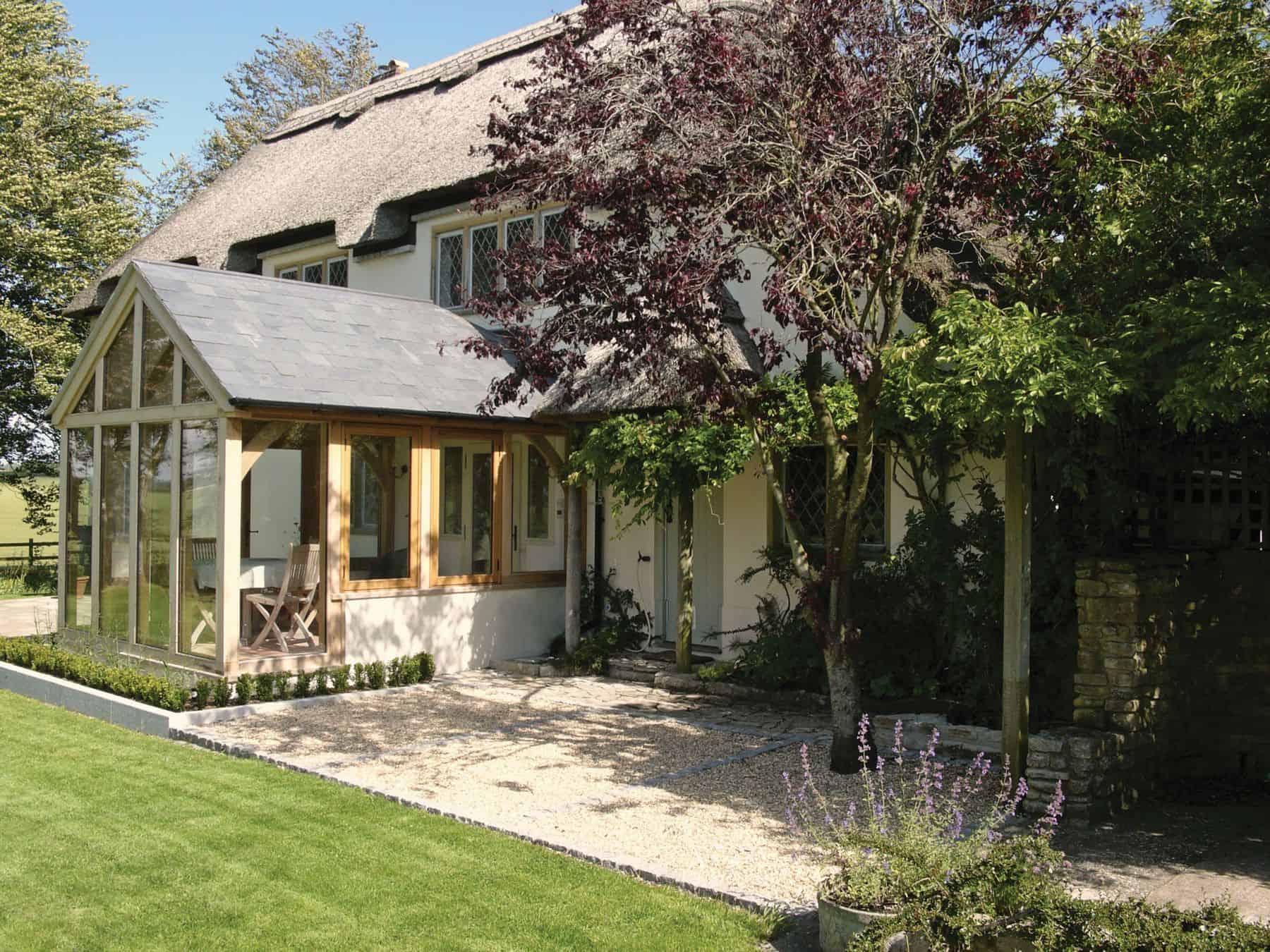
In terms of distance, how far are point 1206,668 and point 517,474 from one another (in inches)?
309

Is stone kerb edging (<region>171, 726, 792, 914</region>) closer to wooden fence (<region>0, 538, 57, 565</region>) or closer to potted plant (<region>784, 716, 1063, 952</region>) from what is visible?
potted plant (<region>784, 716, 1063, 952</region>)

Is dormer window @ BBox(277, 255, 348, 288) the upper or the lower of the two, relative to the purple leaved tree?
upper

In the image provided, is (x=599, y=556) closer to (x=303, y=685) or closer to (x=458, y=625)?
(x=458, y=625)

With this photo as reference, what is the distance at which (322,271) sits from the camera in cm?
1775

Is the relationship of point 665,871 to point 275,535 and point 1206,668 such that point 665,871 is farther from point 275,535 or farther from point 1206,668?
point 275,535

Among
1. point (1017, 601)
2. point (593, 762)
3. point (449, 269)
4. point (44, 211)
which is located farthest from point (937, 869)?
point (44, 211)

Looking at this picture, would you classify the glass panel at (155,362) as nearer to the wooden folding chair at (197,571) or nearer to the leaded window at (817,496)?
the wooden folding chair at (197,571)

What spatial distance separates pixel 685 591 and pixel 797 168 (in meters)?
5.61

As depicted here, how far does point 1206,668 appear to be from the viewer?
7.82 m

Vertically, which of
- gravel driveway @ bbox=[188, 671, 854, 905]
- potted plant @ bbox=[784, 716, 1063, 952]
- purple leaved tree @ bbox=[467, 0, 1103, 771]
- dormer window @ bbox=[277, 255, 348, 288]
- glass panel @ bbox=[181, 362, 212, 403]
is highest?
dormer window @ bbox=[277, 255, 348, 288]

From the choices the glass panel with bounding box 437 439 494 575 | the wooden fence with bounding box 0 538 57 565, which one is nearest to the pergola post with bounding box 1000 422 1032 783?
the glass panel with bounding box 437 439 494 575

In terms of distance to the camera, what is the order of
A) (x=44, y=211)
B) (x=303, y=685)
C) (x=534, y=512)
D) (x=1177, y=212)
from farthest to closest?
(x=44, y=211), (x=534, y=512), (x=303, y=685), (x=1177, y=212)

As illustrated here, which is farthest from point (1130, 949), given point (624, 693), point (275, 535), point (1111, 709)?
point (275, 535)

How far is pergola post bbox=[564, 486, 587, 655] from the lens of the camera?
41.7ft
